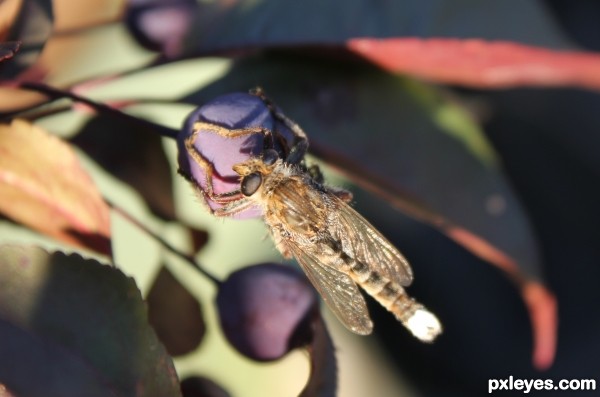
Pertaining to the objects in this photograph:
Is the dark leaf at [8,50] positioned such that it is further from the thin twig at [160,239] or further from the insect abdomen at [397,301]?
the insect abdomen at [397,301]

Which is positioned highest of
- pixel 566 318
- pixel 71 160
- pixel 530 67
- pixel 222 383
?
pixel 530 67

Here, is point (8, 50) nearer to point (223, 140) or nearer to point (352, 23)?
point (223, 140)

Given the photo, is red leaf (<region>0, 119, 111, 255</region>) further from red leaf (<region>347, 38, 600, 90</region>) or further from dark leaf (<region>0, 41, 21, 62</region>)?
red leaf (<region>347, 38, 600, 90</region>)

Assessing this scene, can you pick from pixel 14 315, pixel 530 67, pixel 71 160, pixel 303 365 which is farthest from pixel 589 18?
pixel 14 315

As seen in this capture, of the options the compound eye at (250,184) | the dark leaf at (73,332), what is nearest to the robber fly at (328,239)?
the compound eye at (250,184)

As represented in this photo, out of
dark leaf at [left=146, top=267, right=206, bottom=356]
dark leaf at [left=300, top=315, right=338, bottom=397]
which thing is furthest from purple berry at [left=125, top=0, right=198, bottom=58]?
dark leaf at [left=300, top=315, right=338, bottom=397]

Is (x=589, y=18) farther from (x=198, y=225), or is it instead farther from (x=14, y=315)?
(x=14, y=315)
